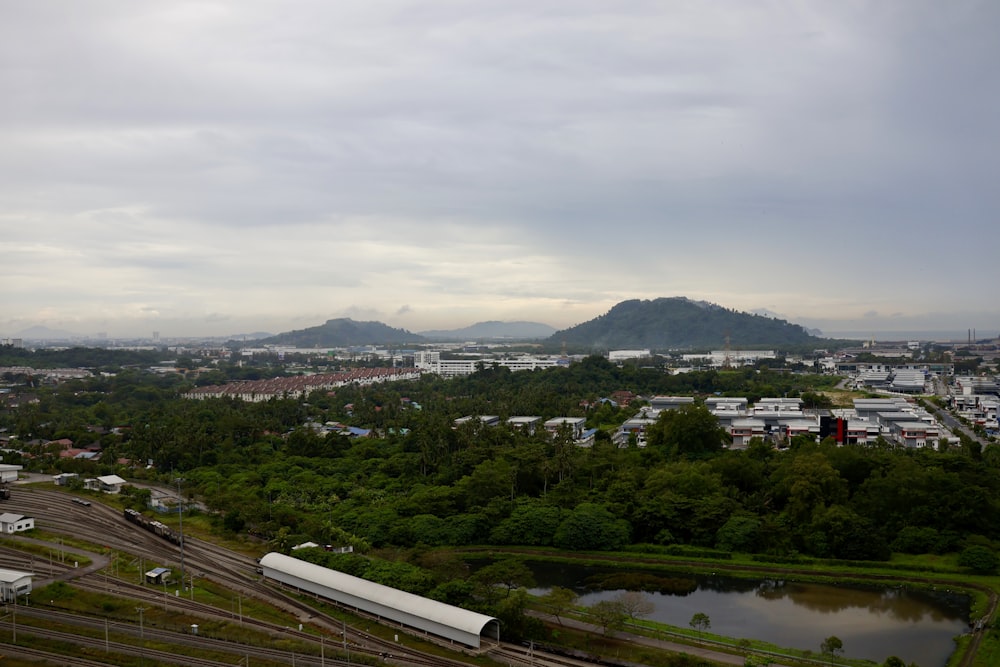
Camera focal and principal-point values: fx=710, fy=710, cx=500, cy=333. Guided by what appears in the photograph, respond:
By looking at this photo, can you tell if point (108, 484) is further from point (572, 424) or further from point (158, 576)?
point (572, 424)

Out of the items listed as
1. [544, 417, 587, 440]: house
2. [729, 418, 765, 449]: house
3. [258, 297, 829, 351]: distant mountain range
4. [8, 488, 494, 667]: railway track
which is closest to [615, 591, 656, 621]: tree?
[8, 488, 494, 667]: railway track

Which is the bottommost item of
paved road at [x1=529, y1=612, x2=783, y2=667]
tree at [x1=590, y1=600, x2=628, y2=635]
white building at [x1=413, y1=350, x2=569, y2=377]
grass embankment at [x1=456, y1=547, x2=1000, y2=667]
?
grass embankment at [x1=456, y1=547, x2=1000, y2=667]

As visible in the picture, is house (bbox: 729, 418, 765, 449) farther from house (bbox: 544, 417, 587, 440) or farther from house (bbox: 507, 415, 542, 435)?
house (bbox: 507, 415, 542, 435)

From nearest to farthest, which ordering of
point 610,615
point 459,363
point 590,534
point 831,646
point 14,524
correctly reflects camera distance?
point 831,646 < point 610,615 < point 590,534 < point 14,524 < point 459,363

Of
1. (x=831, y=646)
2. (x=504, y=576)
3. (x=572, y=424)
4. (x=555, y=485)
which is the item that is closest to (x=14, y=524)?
(x=504, y=576)

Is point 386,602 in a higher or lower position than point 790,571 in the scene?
higher

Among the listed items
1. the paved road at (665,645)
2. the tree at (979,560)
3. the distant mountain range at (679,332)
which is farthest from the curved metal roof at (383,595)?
the distant mountain range at (679,332)
